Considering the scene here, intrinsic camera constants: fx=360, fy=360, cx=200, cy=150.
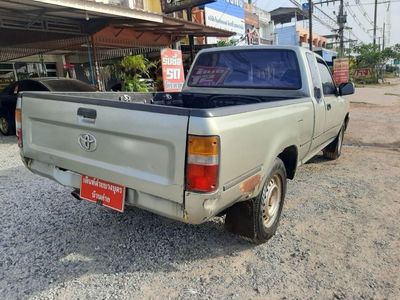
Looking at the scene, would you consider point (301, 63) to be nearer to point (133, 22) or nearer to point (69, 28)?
point (133, 22)

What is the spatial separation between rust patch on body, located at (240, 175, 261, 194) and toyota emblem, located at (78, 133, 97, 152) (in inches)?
47.2

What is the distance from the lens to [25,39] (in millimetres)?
12266

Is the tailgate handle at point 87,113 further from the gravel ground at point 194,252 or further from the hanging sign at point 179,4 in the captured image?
the hanging sign at point 179,4

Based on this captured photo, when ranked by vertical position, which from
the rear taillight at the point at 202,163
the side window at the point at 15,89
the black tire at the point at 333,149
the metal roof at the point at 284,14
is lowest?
the black tire at the point at 333,149

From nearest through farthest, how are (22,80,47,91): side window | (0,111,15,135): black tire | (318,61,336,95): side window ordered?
(318,61,336,95): side window → (22,80,47,91): side window → (0,111,15,135): black tire

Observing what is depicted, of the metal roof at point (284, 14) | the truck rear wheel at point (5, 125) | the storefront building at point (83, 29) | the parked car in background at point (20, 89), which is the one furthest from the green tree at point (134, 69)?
the metal roof at point (284, 14)

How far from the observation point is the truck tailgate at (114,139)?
2430mm

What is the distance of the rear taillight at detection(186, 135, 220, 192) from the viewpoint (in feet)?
7.56

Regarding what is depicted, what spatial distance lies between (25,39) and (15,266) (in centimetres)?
1124

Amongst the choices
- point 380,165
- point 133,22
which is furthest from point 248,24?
point 380,165

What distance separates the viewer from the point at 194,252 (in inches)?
131

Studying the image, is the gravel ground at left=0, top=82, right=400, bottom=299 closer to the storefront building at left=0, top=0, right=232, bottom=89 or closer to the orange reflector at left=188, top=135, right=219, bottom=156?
the orange reflector at left=188, top=135, right=219, bottom=156

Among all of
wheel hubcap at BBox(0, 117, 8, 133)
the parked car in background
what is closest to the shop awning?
the parked car in background

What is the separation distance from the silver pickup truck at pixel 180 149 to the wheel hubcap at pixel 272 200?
11 mm
